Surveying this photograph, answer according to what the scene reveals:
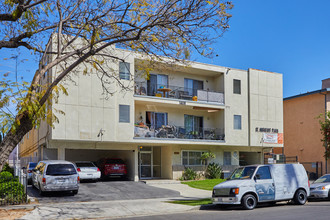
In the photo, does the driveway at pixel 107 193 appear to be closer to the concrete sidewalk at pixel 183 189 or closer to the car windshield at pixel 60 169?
the concrete sidewalk at pixel 183 189

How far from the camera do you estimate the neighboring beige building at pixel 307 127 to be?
32531mm

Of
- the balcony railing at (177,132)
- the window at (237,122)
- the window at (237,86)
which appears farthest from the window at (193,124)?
the window at (237,86)

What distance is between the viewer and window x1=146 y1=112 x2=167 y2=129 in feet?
91.5

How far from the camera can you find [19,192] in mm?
15430

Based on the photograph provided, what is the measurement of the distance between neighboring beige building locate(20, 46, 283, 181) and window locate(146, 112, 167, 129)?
8 centimetres

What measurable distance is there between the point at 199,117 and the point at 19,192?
59.1 ft

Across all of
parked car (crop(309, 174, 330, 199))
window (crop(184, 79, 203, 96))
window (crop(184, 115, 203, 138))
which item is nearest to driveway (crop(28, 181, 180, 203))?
parked car (crop(309, 174, 330, 199))

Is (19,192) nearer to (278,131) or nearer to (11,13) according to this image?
(11,13)

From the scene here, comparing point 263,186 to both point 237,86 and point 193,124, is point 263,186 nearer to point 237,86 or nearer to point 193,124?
point 193,124

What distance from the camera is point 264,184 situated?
48.0ft

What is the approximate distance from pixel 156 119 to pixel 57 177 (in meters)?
11.9

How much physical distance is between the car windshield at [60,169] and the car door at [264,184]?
907 centimetres

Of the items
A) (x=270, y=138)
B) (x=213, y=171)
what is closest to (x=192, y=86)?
(x=213, y=171)

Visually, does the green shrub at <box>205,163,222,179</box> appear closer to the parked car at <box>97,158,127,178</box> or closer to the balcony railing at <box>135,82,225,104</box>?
the balcony railing at <box>135,82,225,104</box>
